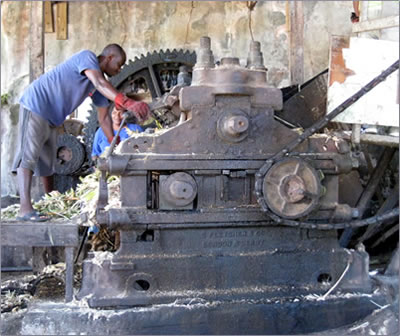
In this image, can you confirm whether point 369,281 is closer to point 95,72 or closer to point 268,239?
point 268,239

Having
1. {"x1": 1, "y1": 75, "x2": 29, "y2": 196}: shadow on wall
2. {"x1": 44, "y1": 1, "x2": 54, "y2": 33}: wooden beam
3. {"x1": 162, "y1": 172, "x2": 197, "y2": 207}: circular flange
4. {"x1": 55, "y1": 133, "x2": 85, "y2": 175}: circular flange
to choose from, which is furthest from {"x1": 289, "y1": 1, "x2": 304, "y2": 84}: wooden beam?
{"x1": 1, "y1": 75, "x2": 29, "y2": 196}: shadow on wall

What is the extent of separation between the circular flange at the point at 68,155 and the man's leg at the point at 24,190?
316 centimetres

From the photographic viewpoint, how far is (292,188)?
11.0 feet

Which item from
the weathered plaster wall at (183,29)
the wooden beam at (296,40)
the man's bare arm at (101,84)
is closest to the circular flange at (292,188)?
the man's bare arm at (101,84)

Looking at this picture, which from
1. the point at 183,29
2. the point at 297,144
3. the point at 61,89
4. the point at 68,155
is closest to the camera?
the point at 297,144

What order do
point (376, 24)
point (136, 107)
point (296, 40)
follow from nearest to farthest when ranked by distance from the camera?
point (376, 24) < point (136, 107) < point (296, 40)

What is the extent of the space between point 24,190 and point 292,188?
6.44ft

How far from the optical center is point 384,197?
475cm

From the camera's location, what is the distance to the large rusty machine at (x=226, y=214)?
334cm

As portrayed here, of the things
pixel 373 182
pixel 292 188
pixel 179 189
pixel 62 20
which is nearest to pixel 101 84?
pixel 179 189

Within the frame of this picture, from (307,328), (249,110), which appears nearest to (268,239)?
(307,328)

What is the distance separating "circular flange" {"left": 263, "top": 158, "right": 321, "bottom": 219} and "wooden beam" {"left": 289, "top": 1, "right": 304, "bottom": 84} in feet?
7.21

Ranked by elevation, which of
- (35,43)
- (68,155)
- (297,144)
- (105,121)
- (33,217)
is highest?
(35,43)

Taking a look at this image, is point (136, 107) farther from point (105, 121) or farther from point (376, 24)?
point (376, 24)
